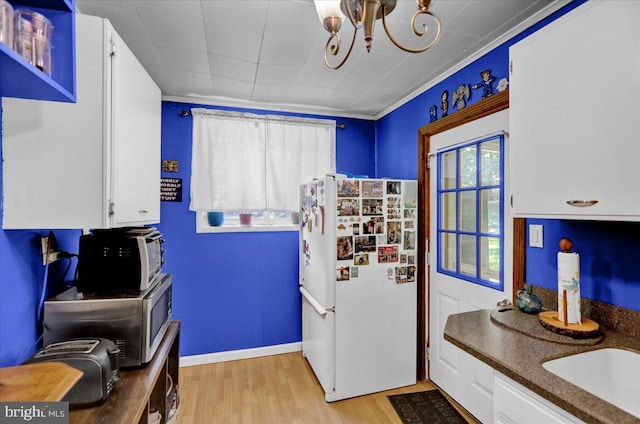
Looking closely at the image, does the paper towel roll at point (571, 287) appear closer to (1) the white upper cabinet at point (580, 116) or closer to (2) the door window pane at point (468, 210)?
(1) the white upper cabinet at point (580, 116)

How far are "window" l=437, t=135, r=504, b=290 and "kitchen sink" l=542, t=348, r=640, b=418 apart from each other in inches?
31.2

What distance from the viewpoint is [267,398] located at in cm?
237

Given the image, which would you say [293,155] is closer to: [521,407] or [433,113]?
[433,113]

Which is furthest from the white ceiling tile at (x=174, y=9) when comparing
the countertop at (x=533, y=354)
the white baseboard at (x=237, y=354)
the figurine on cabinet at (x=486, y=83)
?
the white baseboard at (x=237, y=354)

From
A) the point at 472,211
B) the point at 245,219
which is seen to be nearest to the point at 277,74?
the point at 245,219

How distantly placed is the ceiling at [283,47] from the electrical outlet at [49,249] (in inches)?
45.5

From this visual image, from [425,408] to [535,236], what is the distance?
1.41 meters

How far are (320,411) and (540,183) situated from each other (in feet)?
6.52

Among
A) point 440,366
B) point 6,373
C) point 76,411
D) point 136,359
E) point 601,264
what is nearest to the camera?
point 6,373

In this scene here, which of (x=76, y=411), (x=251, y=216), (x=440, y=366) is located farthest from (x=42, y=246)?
(x=440, y=366)

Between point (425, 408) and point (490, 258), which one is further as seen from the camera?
point (425, 408)

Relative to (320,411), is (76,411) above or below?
above

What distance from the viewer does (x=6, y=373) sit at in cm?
90

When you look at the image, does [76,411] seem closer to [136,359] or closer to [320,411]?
[136,359]
